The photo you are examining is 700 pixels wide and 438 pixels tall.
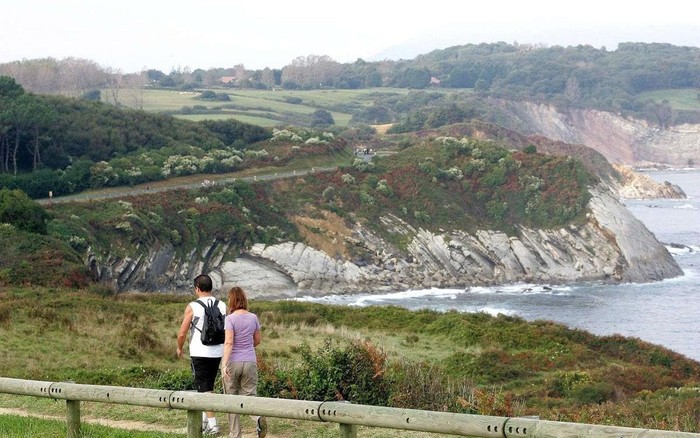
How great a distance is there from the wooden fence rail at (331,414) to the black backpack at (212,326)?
1856 millimetres

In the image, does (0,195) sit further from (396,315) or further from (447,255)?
(447,255)

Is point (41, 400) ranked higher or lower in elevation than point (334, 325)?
higher

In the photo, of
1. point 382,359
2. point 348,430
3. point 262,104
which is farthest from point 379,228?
point 262,104

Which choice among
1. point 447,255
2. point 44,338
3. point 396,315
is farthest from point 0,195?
point 447,255

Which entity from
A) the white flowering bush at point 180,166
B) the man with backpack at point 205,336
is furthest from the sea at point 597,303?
the man with backpack at point 205,336

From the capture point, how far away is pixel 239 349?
1228 centimetres

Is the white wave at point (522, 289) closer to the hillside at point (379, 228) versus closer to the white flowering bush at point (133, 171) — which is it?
the hillside at point (379, 228)

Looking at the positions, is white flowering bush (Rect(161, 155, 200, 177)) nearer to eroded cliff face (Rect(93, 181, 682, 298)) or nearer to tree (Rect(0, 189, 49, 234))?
eroded cliff face (Rect(93, 181, 682, 298))

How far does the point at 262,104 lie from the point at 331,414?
501 feet

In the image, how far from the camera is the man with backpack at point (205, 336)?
12.5m

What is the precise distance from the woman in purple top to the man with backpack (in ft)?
0.88

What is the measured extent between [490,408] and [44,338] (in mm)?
13725

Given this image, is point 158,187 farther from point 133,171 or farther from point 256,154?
point 256,154

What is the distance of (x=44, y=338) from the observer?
25469mm
